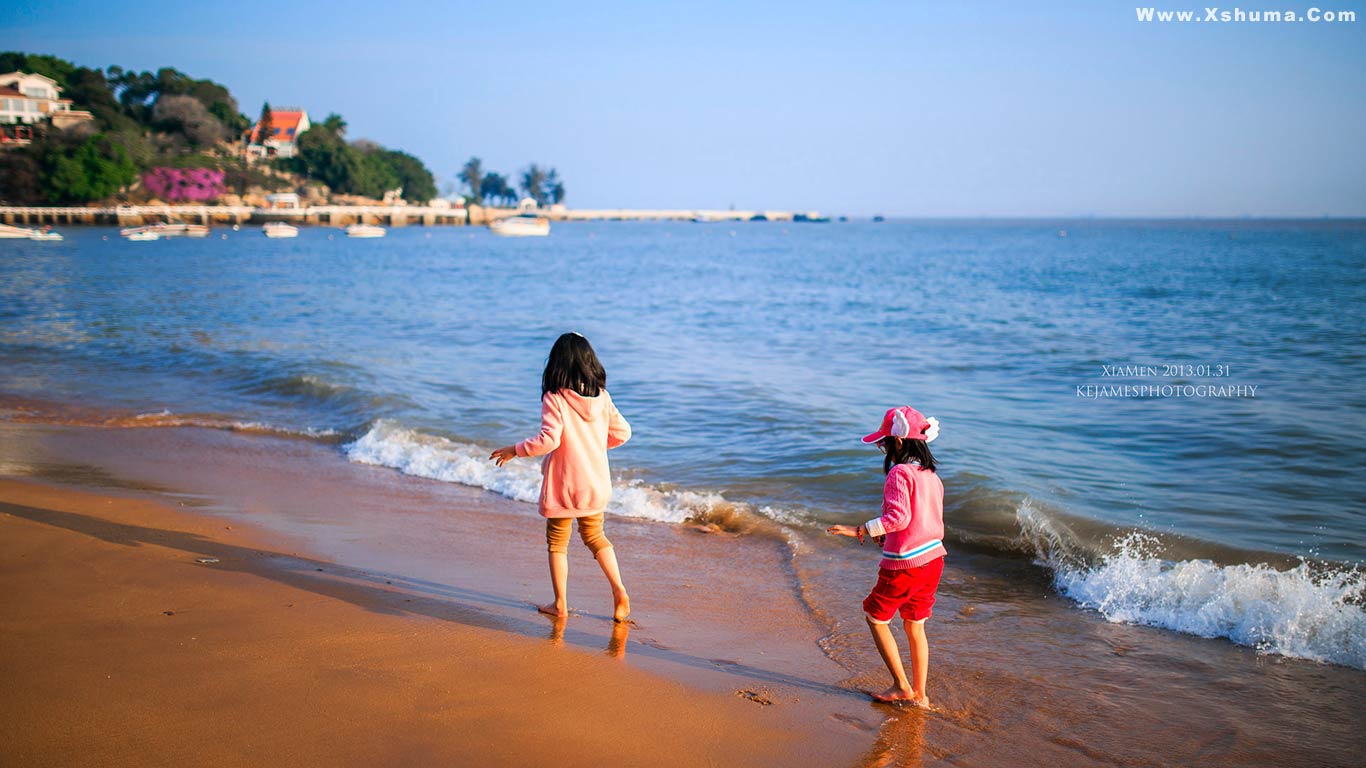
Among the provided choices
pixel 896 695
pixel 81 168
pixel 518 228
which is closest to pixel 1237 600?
pixel 896 695

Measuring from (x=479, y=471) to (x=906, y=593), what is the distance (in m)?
5.60

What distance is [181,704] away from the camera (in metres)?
3.60

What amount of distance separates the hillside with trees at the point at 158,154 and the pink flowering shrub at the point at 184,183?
0.34ft

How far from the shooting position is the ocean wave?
758 centimetres

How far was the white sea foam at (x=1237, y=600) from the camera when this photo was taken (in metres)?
5.10

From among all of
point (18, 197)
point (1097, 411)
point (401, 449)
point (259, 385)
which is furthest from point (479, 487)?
point (18, 197)

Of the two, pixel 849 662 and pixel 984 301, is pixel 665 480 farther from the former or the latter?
pixel 984 301

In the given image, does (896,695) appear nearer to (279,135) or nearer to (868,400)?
(868,400)

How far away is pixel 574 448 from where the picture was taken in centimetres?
464

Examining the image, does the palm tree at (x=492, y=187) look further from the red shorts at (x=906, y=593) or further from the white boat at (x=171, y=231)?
the red shorts at (x=906, y=593)

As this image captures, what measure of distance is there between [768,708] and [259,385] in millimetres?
11828

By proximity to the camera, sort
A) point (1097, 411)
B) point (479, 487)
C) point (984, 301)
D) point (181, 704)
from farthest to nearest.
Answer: point (984, 301)
point (1097, 411)
point (479, 487)
point (181, 704)

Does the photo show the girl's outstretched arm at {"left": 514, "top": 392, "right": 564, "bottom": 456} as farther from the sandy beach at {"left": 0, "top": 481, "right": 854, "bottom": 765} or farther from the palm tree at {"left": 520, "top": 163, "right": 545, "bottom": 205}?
the palm tree at {"left": 520, "top": 163, "right": 545, "bottom": 205}

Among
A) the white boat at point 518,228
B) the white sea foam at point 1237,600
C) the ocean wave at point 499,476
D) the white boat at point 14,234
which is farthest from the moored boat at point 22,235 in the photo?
the white sea foam at point 1237,600
